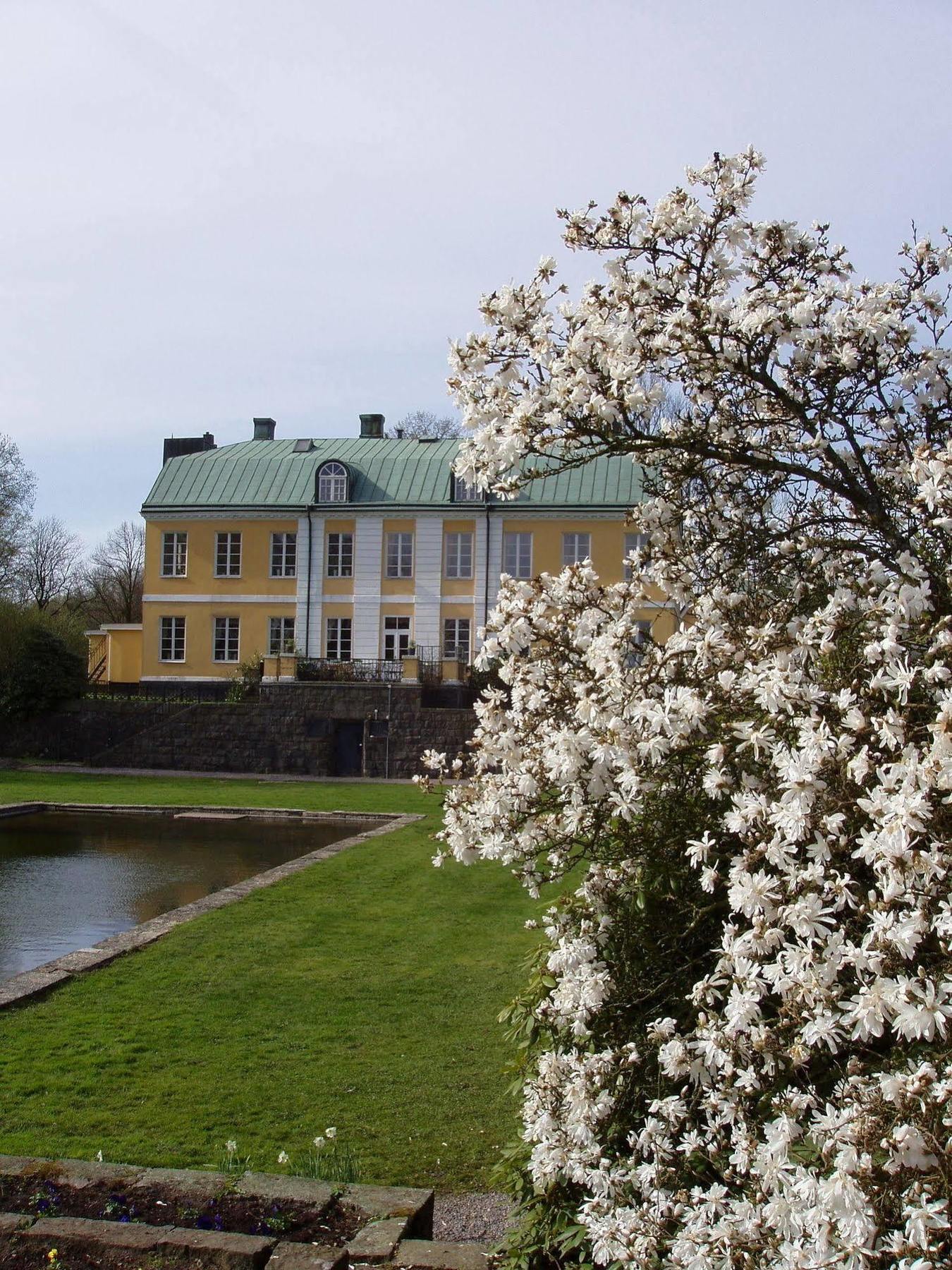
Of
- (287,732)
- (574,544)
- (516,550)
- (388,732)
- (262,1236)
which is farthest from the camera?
(516,550)

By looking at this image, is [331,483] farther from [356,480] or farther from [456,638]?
[456,638]

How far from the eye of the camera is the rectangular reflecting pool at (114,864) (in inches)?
463

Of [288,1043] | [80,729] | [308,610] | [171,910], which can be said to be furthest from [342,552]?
[288,1043]

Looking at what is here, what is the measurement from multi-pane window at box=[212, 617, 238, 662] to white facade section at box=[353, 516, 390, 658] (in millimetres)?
4141

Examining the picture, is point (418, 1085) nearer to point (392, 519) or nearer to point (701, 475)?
point (701, 475)

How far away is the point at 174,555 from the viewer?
40188 mm

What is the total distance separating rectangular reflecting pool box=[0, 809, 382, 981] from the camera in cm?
1175

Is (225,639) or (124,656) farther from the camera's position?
(124,656)

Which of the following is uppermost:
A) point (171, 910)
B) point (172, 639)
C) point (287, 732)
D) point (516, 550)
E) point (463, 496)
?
point (463, 496)

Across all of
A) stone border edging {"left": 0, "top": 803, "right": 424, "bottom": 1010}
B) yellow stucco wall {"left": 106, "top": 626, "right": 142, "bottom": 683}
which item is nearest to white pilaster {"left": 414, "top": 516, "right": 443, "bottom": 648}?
yellow stucco wall {"left": 106, "top": 626, "right": 142, "bottom": 683}

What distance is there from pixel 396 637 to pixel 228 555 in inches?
251

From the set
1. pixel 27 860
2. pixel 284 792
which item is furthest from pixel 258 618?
pixel 27 860

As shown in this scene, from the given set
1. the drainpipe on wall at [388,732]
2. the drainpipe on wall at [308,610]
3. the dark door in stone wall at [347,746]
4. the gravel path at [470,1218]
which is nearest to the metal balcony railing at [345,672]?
the drainpipe on wall at [388,732]

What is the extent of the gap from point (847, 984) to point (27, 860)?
15.8 metres
